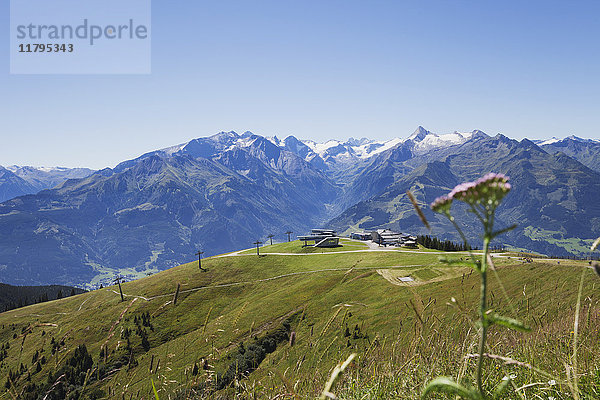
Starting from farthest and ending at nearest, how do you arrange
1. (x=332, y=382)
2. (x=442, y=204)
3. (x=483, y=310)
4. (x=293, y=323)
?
(x=293, y=323), (x=442, y=204), (x=483, y=310), (x=332, y=382)

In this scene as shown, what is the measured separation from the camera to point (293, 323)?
7594 cm

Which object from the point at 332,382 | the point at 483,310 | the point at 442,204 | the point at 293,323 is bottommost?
the point at 293,323

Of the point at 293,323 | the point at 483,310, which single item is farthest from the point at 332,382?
the point at 293,323

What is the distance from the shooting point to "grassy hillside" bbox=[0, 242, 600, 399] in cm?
787

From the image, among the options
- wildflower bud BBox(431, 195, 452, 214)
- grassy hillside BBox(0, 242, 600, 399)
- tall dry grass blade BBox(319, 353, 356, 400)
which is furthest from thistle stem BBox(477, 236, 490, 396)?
grassy hillside BBox(0, 242, 600, 399)

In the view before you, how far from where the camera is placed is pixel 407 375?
6.50 meters

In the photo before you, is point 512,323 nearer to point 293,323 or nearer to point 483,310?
point 483,310

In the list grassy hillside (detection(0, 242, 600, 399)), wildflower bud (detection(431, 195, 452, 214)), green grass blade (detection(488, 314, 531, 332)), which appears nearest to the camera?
green grass blade (detection(488, 314, 531, 332))

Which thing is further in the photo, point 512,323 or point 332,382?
point 332,382

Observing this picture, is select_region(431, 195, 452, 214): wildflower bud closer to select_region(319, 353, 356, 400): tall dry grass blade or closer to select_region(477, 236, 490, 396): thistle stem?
select_region(477, 236, 490, 396): thistle stem

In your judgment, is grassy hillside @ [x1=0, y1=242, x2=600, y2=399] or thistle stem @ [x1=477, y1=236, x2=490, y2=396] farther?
grassy hillside @ [x1=0, y1=242, x2=600, y2=399]

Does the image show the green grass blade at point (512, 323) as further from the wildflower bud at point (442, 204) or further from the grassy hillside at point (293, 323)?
the grassy hillside at point (293, 323)

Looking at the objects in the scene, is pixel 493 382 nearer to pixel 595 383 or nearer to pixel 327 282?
pixel 595 383

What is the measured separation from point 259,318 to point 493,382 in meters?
74.5
